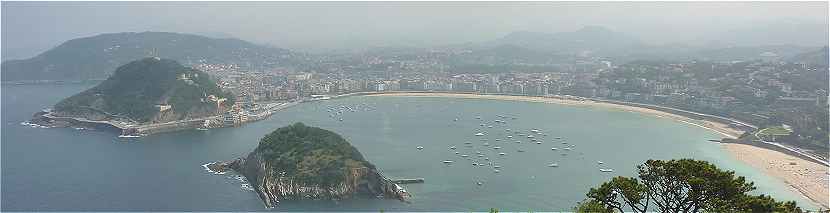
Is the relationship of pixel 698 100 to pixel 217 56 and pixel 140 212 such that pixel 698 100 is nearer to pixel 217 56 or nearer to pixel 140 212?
pixel 140 212

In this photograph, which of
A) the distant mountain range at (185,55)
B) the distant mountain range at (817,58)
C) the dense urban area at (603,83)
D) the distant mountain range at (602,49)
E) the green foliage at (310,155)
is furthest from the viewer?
the distant mountain range at (602,49)

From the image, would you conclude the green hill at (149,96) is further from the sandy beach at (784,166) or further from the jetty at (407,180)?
the sandy beach at (784,166)

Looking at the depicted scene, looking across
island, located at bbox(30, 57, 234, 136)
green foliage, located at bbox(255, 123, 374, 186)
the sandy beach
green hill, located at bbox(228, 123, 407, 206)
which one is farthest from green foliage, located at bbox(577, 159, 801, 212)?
island, located at bbox(30, 57, 234, 136)

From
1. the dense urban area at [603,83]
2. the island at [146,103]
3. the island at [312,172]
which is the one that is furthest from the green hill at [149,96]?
the island at [312,172]

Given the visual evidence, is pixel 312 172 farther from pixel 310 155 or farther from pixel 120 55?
pixel 120 55

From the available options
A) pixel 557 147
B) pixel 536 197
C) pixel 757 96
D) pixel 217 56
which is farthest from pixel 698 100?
pixel 217 56

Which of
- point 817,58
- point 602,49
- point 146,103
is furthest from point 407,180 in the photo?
point 602,49
